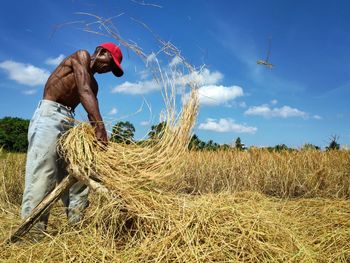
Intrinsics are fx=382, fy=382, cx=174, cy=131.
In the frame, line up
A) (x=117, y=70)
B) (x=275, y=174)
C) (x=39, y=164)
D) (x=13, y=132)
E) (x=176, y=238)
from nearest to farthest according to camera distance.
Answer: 1. (x=176, y=238)
2. (x=39, y=164)
3. (x=117, y=70)
4. (x=275, y=174)
5. (x=13, y=132)

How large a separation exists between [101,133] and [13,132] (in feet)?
73.1

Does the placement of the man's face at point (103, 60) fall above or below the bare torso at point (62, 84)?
above

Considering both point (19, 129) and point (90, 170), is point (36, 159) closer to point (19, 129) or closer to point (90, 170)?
point (90, 170)

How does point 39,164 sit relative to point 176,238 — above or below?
above

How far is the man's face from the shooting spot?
310cm

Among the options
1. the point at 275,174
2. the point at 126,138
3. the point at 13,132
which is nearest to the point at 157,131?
the point at 126,138

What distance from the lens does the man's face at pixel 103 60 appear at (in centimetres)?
310

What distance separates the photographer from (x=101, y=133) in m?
2.76

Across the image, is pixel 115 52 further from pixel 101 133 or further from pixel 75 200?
pixel 75 200

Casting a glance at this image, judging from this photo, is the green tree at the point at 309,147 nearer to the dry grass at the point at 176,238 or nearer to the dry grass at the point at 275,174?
the dry grass at the point at 275,174

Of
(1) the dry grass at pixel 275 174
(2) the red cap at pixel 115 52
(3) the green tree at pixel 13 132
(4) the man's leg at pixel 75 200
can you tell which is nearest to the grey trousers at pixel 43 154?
(4) the man's leg at pixel 75 200

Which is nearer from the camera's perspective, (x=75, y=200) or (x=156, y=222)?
(x=156, y=222)

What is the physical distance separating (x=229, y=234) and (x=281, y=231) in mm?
422

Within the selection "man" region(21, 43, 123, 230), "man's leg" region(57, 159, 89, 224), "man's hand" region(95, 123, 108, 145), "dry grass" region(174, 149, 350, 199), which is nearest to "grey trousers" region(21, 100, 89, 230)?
"man" region(21, 43, 123, 230)
